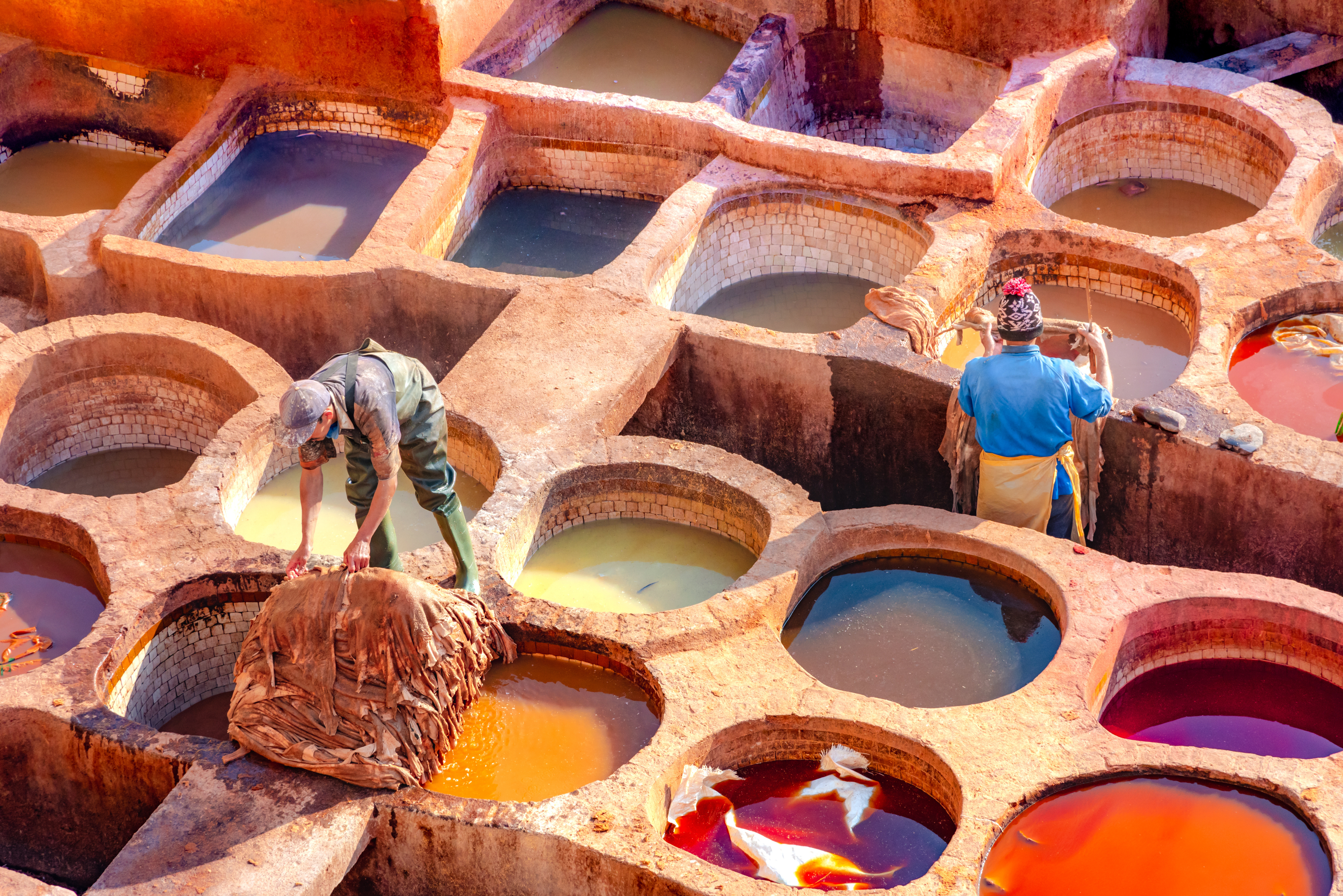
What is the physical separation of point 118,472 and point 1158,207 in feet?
26.7

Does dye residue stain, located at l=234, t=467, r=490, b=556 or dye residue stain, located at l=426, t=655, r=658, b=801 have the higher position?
dye residue stain, located at l=234, t=467, r=490, b=556

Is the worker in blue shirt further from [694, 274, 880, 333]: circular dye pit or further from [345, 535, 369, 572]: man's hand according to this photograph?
[345, 535, 369, 572]: man's hand

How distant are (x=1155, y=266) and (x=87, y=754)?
7403 millimetres

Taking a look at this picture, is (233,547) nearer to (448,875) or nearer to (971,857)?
(448,875)

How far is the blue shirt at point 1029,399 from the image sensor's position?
7695 mm

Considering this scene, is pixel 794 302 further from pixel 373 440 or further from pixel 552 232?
pixel 373 440

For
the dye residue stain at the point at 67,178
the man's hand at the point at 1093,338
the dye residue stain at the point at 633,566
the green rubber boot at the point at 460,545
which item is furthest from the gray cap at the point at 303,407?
the dye residue stain at the point at 67,178

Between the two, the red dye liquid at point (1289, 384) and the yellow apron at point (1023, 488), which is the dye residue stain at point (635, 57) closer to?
the red dye liquid at point (1289, 384)

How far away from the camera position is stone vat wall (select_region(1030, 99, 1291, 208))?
11945 millimetres

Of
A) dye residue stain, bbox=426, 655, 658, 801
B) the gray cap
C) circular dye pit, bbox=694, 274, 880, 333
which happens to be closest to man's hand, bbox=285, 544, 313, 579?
the gray cap

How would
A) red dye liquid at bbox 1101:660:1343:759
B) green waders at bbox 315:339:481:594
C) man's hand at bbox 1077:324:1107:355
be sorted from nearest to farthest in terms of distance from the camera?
1. green waders at bbox 315:339:481:594
2. red dye liquid at bbox 1101:660:1343:759
3. man's hand at bbox 1077:324:1107:355

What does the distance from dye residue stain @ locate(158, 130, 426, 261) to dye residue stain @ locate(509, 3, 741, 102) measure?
4.82ft

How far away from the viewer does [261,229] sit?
39.7 feet

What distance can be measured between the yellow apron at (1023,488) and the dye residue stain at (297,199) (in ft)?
18.9
